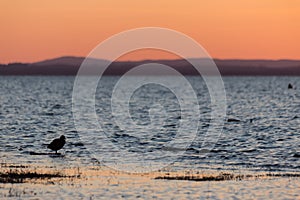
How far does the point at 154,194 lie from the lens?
2662cm

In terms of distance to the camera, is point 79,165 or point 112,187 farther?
point 79,165

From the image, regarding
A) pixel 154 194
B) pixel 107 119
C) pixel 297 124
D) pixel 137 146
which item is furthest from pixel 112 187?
pixel 107 119

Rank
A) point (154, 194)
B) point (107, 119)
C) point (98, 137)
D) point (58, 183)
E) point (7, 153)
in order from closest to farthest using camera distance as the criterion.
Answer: point (154, 194)
point (58, 183)
point (7, 153)
point (98, 137)
point (107, 119)

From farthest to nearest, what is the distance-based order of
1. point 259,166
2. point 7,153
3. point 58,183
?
point 7,153, point 259,166, point 58,183

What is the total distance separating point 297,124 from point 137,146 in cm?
2717

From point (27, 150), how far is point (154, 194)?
57.4 feet

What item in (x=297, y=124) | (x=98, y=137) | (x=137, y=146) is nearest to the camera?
(x=137, y=146)

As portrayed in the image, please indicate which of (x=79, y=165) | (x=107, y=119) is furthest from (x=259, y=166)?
(x=107, y=119)

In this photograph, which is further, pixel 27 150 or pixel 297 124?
pixel 297 124

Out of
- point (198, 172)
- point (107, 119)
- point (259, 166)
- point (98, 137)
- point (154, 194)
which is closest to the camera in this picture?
point (154, 194)

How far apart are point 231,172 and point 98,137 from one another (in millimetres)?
21287

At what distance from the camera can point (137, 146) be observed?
4744 cm

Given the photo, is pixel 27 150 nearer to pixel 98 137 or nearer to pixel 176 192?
pixel 98 137

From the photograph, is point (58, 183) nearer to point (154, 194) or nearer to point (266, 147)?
point (154, 194)
